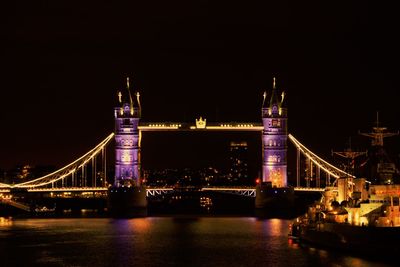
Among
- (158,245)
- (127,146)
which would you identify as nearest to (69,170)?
(127,146)

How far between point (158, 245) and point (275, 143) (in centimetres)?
3974

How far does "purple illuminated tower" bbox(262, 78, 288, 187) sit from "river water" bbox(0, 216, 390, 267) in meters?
16.3

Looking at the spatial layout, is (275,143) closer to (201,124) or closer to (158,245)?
(201,124)

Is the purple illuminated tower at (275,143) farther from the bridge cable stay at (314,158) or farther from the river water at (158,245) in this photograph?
the river water at (158,245)

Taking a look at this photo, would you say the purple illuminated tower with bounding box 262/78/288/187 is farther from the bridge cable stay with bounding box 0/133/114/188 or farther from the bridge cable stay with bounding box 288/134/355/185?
the bridge cable stay with bounding box 0/133/114/188

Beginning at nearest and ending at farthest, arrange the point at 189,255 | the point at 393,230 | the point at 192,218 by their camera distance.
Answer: the point at 393,230
the point at 189,255
the point at 192,218

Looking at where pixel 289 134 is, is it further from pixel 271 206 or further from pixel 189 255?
pixel 189 255

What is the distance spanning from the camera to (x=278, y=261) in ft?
163

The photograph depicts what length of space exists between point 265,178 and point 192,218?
1184 centimetres

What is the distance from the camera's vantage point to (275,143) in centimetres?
9725

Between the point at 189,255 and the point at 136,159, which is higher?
the point at 136,159

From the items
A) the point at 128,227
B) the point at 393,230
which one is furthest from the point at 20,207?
the point at 393,230

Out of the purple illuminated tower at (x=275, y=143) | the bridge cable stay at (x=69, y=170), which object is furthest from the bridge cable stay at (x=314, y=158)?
the bridge cable stay at (x=69, y=170)

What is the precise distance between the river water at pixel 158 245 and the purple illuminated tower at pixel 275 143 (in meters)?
16.3
